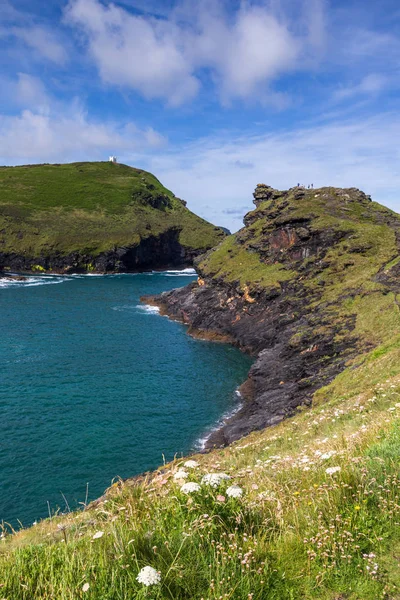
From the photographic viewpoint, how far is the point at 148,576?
5.27m

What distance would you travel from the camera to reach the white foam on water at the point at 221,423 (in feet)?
122

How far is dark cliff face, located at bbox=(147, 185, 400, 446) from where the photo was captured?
45969 mm

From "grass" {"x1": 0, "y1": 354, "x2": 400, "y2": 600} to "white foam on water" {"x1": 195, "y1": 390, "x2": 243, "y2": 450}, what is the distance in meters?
30.2

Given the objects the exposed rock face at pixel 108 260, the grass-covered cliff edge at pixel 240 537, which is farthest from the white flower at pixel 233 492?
the exposed rock face at pixel 108 260

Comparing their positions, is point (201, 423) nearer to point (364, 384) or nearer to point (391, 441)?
point (364, 384)

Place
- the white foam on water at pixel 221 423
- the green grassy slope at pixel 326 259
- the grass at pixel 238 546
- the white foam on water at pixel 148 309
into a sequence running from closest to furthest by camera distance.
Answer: the grass at pixel 238 546 < the white foam on water at pixel 221 423 < the green grassy slope at pixel 326 259 < the white foam on water at pixel 148 309

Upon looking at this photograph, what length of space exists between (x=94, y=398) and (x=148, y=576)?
42663 millimetres

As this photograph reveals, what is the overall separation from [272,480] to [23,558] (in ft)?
16.7

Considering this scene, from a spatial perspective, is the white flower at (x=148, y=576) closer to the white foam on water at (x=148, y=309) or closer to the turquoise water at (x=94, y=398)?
the turquoise water at (x=94, y=398)

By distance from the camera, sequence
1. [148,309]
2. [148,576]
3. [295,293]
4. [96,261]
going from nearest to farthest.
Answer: [148,576] < [295,293] < [148,309] < [96,261]

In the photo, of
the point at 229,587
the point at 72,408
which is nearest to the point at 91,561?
the point at 229,587

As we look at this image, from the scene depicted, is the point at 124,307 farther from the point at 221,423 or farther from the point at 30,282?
the point at 221,423

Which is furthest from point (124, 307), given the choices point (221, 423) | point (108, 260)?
point (108, 260)

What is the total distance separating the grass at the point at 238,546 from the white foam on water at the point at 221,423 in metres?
30.2
